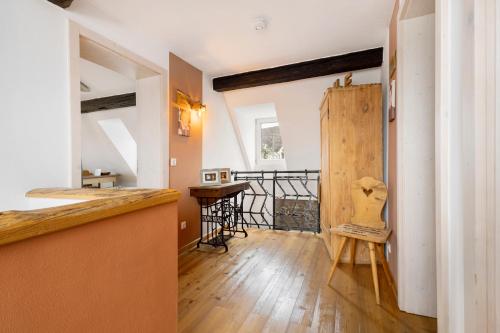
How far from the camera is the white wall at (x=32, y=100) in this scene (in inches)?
57.9

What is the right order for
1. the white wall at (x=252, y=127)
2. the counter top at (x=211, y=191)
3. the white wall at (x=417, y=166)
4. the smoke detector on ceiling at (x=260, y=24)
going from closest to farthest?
the white wall at (x=417, y=166) < the smoke detector on ceiling at (x=260, y=24) < the counter top at (x=211, y=191) < the white wall at (x=252, y=127)

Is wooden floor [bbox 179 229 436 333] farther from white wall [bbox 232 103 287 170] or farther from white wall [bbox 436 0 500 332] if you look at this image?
white wall [bbox 232 103 287 170]

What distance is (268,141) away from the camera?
488 cm

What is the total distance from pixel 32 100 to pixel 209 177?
1.96 m

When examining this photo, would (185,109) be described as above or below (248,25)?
below

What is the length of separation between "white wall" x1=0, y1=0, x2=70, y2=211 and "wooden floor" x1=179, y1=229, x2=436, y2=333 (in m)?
1.39

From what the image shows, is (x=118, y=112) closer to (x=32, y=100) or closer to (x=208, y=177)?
(x=208, y=177)

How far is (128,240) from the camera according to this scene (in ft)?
2.99

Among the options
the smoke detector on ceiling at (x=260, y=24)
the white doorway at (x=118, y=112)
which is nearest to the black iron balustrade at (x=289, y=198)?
the white doorway at (x=118, y=112)

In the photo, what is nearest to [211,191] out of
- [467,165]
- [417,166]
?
[417,166]

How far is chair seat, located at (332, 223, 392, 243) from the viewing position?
188cm

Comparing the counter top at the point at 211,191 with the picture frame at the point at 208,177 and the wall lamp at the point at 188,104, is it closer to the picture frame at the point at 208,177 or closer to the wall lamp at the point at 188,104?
the picture frame at the point at 208,177

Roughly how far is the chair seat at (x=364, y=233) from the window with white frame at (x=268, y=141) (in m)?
2.69

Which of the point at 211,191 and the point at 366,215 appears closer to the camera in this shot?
the point at 366,215
